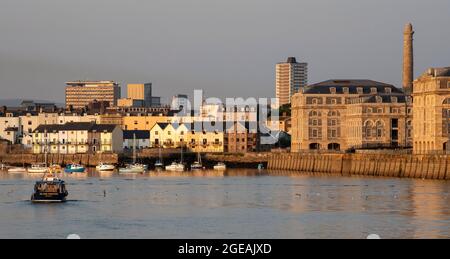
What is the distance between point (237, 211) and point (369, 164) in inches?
2415

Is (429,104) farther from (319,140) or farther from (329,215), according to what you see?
(329,215)

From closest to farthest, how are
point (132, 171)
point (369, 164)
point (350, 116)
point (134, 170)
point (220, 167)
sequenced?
point (369, 164), point (134, 170), point (132, 171), point (350, 116), point (220, 167)

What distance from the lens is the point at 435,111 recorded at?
437 feet

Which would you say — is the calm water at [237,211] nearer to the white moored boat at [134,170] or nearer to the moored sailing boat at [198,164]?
the white moored boat at [134,170]

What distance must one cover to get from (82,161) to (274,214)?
124254mm

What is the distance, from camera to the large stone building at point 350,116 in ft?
553

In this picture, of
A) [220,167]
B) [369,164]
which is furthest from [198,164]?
A: [369,164]

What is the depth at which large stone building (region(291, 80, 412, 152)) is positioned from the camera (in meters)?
169

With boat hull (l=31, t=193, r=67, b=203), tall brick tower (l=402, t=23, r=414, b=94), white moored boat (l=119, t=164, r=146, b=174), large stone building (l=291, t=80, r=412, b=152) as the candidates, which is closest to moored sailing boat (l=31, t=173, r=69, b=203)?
boat hull (l=31, t=193, r=67, b=203)

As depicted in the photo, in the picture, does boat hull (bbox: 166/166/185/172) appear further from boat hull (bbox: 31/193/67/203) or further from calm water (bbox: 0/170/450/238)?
boat hull (bbox: 31/193/67/203)

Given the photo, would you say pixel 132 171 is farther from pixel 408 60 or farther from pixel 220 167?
pixel 408 60

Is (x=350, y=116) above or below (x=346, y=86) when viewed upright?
below

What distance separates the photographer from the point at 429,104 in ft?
445
